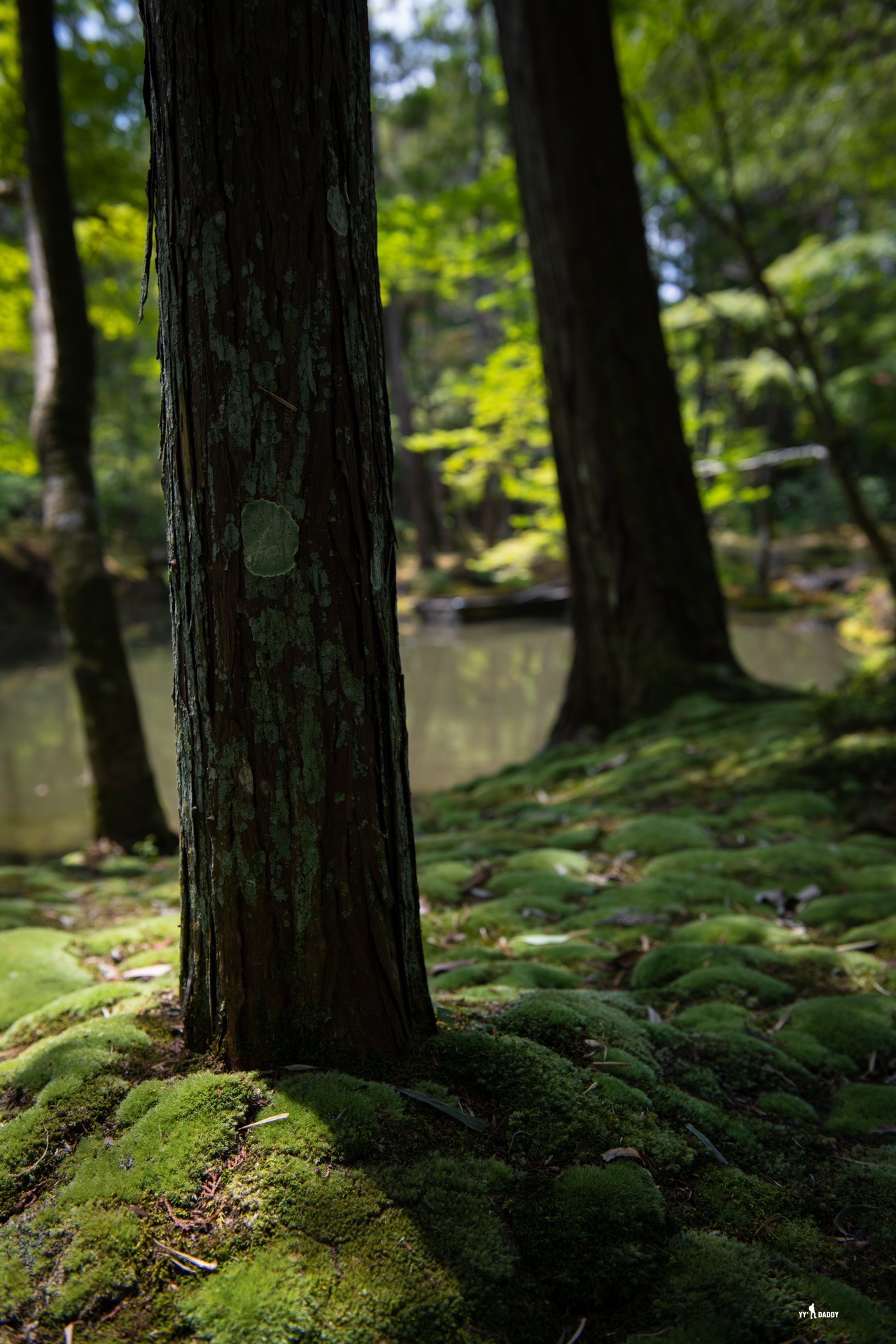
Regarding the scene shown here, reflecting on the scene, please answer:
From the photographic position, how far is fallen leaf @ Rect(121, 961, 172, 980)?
247 cm

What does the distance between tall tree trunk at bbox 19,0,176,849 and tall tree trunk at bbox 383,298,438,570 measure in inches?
707

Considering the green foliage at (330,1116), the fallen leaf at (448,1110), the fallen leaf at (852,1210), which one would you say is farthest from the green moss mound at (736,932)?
the green foliage at (330,1116)

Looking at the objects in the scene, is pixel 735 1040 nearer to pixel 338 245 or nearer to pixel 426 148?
pixel 338 245

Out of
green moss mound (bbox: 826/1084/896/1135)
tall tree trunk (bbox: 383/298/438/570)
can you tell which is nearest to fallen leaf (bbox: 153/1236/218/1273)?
green moss mound (bbox: 826/1084/896/1135)

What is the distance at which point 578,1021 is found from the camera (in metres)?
2.02

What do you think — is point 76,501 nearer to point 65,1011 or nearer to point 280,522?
point 65,1011

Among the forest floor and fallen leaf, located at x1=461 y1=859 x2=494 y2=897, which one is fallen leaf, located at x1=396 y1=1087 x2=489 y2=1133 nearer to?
the forest floor

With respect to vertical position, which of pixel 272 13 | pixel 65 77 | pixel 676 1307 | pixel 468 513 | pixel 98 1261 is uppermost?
pixel 468 513

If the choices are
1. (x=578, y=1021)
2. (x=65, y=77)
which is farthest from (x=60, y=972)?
(x=65, y=77)

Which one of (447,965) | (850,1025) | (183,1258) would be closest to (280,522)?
(183,1258)

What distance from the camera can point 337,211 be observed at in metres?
1.57

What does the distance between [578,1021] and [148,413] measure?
25801mm

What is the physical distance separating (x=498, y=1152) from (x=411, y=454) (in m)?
24.5

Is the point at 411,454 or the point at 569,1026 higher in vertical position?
the point at 411,454
